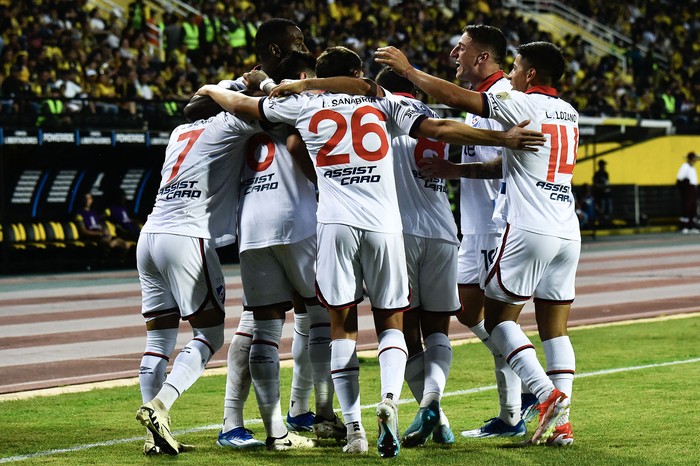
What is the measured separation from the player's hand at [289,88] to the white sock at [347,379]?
1405 mm

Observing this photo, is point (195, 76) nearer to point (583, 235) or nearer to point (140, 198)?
point (140, 198)

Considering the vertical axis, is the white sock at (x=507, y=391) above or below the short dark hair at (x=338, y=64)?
below

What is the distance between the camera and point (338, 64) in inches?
267

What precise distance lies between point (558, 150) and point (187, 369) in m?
2.49

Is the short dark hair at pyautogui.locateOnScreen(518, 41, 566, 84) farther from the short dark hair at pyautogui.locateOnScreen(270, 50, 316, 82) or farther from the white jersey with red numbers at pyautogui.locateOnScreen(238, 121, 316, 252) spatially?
the white jersey with red numbers at pyautogui.locateOnScreen(238, 121, 316, 252)

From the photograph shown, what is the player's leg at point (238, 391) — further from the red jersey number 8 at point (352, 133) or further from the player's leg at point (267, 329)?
the red jersey number 8 at point (352, 133)

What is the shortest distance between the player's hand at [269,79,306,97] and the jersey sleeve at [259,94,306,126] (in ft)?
0.09

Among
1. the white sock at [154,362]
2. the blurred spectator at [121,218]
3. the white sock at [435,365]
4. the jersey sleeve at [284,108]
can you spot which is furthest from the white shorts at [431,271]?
the blurred spectator at [121,218]

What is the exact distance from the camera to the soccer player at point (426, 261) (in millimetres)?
7074

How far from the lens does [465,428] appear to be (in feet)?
24.7

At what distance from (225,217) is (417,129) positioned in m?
1.33

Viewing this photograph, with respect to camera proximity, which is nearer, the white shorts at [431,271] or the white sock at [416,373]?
the white shorts at [431,271]

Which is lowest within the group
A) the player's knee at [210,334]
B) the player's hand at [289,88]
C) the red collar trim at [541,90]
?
the player's knee at [210,334]

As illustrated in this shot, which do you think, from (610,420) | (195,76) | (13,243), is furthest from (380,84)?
(195,76)
